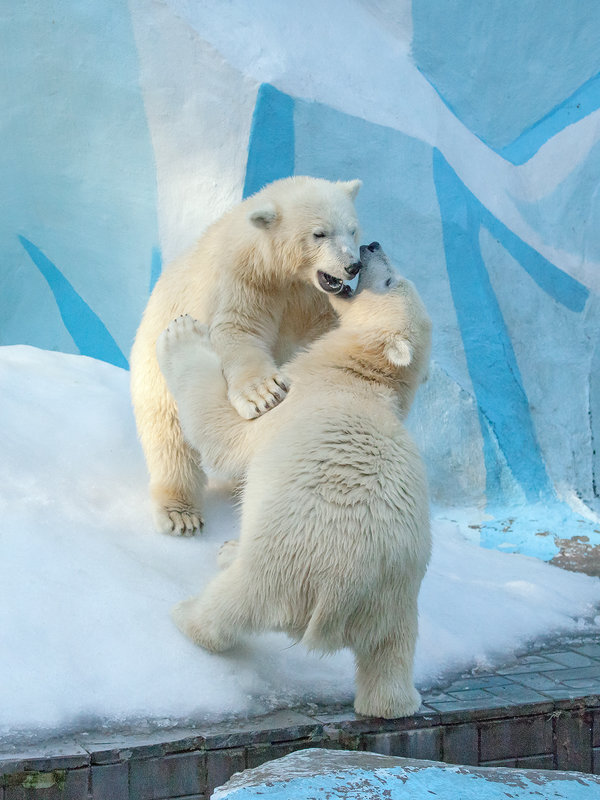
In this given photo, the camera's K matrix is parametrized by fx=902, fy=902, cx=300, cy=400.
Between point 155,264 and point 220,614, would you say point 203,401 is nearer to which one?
point 220,614

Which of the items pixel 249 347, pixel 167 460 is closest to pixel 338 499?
pixel 249 347

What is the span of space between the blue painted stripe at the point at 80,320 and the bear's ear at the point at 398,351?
3578 mm

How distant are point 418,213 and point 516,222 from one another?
2.29ft

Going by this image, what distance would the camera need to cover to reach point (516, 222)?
18.1 ft

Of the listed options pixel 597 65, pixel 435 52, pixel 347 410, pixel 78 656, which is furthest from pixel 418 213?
pixel 78 656

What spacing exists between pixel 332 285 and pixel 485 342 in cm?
267

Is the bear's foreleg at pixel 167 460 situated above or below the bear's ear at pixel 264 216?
below

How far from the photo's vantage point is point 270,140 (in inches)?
204

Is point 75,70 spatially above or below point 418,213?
above

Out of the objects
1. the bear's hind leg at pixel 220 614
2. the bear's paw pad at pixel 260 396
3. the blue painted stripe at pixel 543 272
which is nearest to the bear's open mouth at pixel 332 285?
the bear's paw pad at pixel 260 396

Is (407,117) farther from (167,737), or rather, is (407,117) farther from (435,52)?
(167,737)

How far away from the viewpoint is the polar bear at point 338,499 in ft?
7.11

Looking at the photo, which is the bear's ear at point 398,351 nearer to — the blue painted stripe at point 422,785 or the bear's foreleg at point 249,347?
the bear's foreleg at point 249,347

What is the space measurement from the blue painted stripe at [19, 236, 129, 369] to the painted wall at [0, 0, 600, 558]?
0.01 meters
